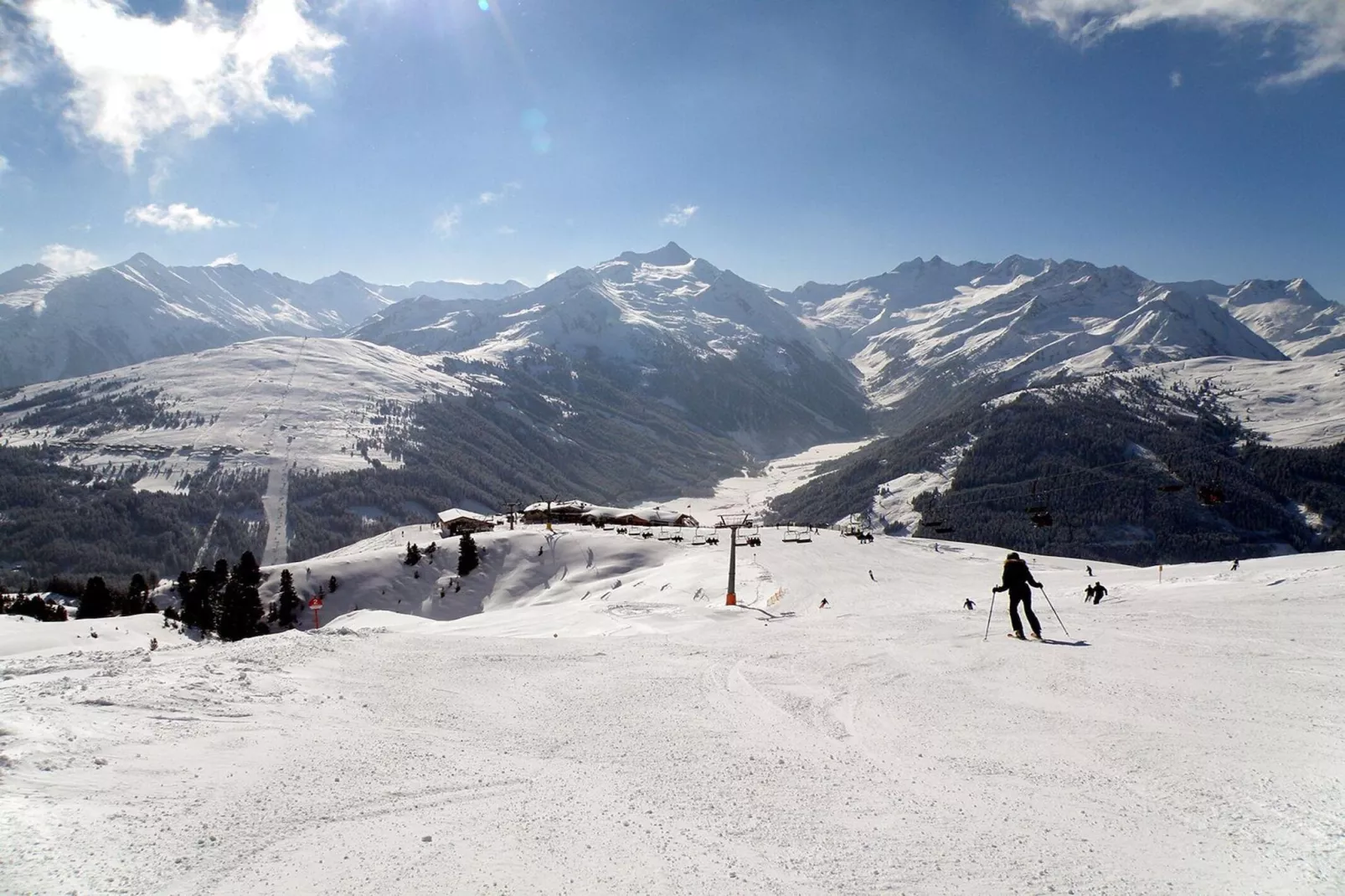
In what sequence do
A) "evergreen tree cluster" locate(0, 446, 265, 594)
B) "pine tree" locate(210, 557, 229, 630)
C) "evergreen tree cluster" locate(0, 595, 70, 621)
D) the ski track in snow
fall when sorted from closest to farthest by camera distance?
"evergreen tree cluster" locate(0, 595, 70, 621) < "pine tree" locate(210, 557, 229, 630) < "evergreen tree cluster" locate(0, 446, 265, 594) < the ski track in snow

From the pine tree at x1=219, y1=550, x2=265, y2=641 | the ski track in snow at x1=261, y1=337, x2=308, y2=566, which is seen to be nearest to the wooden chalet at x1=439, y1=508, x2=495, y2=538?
the pine tree at x1=219, y1=550, x2=265, y2=641

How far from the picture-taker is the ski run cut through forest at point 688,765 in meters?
5.32

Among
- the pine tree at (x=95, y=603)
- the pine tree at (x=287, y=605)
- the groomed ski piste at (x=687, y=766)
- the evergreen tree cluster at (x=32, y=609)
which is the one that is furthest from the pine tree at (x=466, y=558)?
the groomed ski piste at (x=687, y=766)

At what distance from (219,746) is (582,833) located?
439cm

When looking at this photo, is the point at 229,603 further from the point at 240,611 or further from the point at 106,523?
the point at 106,523

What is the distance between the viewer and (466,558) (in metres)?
72.2

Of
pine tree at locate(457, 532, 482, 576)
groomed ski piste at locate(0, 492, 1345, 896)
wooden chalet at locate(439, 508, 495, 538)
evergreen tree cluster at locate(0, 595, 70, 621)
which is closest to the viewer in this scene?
groomed ski piste at locate(0, 492, 1345, 896)

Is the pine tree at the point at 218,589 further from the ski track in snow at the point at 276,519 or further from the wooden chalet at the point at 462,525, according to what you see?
the ski track in snow at the point at 276,519

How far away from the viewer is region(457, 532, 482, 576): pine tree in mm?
71750

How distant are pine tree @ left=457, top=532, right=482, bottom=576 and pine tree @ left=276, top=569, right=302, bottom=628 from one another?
49.2 ft

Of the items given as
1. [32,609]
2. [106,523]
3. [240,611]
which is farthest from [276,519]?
[240,611]

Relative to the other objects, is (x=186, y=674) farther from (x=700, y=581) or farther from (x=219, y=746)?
(x=700, y=581)

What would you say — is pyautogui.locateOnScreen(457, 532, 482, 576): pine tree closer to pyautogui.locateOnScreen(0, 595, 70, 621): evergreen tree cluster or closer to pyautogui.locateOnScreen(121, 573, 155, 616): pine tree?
pyautogui.locateOnScreen(121, 573, 155, 616): pine tree

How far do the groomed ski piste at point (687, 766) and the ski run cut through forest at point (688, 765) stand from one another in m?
0.04
